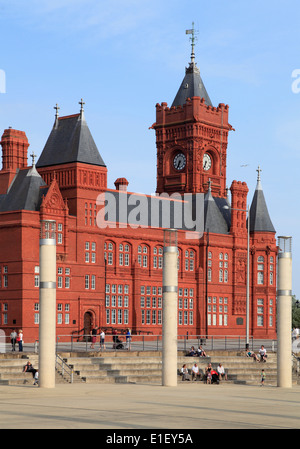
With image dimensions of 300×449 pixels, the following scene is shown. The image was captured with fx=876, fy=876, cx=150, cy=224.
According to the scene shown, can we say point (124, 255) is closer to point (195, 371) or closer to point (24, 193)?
point (24, 193)

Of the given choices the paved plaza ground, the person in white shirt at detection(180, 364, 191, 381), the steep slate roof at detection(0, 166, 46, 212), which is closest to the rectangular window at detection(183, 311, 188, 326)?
the steep slate roof at detection(0, 166, 46, 212)

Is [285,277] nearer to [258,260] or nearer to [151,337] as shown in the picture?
[151,337]

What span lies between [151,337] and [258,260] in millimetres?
19752

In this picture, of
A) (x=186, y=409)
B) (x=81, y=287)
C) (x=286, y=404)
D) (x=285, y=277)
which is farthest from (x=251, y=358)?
(x=186, y=409)

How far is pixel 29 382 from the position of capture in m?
45.2

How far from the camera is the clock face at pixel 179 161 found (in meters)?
99.4

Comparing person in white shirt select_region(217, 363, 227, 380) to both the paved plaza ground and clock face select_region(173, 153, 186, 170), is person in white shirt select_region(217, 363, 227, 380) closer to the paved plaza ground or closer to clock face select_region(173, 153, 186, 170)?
the paved plaza ground

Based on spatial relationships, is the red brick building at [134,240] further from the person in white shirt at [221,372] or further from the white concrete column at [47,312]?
the white concrete column at [47,312]

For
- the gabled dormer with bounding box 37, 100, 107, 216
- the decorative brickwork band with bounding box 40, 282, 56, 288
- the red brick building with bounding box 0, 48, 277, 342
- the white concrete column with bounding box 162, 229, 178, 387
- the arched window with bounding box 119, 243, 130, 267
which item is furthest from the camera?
the arched window with bounding box 119, 243, 130, 267

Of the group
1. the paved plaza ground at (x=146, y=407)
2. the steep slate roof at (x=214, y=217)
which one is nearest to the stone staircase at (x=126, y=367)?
the paved plaza ground at (x=146, y=407)

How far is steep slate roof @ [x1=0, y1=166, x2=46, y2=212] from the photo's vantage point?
235ft

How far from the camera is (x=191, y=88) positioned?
3930 inches

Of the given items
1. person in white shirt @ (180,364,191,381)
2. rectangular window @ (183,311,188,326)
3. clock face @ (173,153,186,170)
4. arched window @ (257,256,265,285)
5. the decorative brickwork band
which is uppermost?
clock face @ (173,153,186,170)

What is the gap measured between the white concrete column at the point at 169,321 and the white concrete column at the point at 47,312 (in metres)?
6.10
